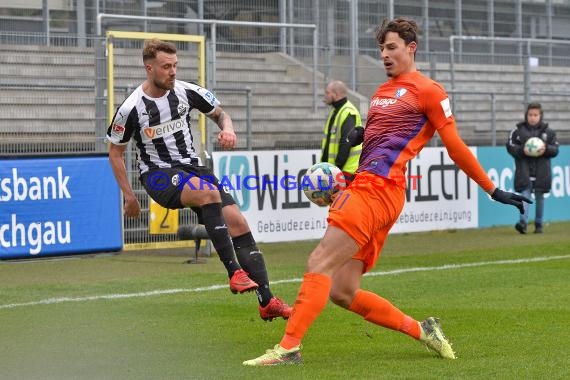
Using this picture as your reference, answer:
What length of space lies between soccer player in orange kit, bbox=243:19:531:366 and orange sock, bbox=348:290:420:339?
56 mm

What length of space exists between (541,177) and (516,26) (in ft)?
20.1

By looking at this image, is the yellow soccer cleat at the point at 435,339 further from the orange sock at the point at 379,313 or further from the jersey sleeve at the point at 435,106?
the jersey sleeve at the point at 435,106

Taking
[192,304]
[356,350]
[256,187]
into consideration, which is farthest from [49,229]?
[356,350]

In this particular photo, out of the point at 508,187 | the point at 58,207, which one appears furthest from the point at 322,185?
the point at 508,187

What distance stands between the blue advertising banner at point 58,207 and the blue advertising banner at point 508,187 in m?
6.98

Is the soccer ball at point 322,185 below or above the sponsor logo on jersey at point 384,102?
A: below

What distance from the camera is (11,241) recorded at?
14078 mm

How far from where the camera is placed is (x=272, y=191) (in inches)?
663

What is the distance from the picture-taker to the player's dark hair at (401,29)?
23.0 feet

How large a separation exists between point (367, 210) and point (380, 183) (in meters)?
0.20

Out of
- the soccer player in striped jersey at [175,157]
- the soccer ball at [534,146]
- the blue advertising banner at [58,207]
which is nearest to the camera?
the soccer player in striped jersey at [175,157]

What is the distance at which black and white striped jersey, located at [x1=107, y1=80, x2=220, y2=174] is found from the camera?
8.88m

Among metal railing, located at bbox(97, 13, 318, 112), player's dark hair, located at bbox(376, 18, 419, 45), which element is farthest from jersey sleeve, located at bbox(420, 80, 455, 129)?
metal railing, located at bbox(97, 13, 318, 112)

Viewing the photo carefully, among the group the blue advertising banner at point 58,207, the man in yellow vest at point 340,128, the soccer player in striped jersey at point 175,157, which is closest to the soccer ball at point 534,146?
the man in yellow vest at point 340,128
